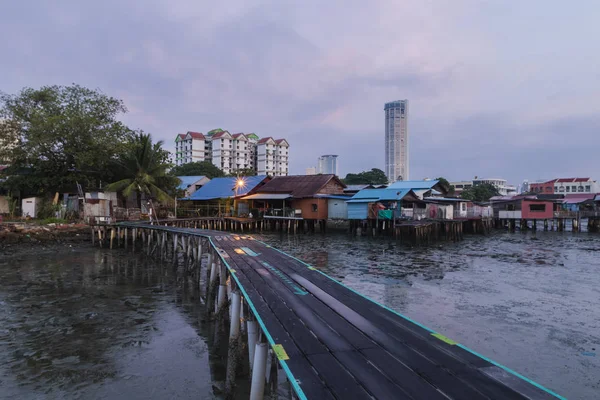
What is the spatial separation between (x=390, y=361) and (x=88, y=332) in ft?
25.6

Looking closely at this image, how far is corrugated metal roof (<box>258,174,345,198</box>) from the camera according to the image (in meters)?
39.9

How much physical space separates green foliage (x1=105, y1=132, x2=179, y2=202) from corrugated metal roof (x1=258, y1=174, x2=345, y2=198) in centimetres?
1270

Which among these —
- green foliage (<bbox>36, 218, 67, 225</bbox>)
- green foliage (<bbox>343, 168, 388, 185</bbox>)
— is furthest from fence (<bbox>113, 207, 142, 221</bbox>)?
green foliage (<bbox>343, 168, 388, 185</bbox>)

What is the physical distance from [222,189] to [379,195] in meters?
19.2

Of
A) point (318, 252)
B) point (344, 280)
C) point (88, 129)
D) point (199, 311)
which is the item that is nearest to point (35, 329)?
point (199, 311)

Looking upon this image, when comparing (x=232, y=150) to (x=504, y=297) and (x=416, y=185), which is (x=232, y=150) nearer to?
(x=416, y=185)

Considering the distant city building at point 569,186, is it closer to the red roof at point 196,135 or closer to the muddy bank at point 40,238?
the red roof at point 196,135

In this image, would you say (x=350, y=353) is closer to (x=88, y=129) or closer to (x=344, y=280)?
(x=344, y=280)

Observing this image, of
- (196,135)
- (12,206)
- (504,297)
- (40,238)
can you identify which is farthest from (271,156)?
(504,297)

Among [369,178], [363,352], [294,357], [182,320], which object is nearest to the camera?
[294,357]

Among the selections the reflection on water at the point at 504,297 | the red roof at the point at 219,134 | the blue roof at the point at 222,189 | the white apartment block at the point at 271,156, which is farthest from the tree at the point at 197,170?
the reflection on water at the point at 504,297

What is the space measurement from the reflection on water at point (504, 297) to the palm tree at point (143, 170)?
1494cm

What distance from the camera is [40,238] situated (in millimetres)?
23828

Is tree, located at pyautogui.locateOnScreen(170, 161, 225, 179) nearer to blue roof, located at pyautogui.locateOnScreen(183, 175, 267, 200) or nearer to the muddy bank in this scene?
blue roof, located at pyautogui.locateOnScreen(183, 175, 267, 200)
